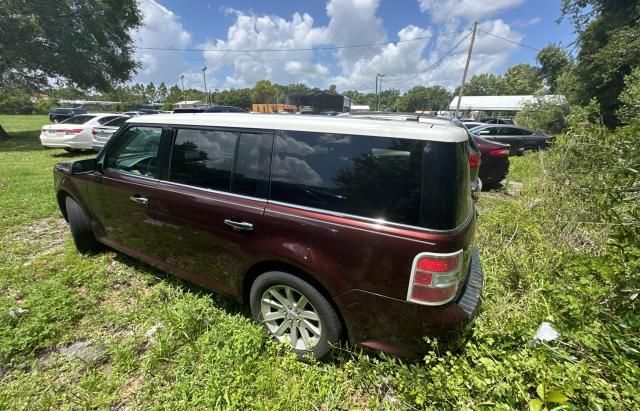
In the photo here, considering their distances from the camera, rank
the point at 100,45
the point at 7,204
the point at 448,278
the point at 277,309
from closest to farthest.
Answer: the point at 448,278, the point at 277,309, the point at 7,204, the point at 100,45

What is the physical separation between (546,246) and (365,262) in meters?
2.67

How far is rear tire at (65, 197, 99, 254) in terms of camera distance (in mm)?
3553

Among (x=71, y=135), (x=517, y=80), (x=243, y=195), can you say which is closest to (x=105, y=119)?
(x=71, y=135)

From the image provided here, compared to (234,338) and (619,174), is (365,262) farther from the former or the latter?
(619,174)

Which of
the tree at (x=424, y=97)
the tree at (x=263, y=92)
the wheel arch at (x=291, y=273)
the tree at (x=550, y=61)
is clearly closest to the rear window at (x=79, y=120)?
the wheel arch at (x=291, y=273)

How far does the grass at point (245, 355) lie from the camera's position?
1659 millimetres

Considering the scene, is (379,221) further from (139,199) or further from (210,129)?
(139,199)

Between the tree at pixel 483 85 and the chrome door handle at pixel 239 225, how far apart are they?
Result: 93.8 metres

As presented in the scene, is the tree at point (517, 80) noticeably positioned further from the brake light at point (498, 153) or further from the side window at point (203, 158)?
the side window at point (203, 158)

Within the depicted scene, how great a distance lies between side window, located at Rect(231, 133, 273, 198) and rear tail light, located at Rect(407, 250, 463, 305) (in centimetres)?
113

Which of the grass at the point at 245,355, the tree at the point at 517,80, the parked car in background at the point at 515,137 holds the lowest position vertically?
the grass at the point at 245,355

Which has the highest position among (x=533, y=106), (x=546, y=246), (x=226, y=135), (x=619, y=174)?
(x=533, y=106)

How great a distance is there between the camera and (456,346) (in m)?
1.88

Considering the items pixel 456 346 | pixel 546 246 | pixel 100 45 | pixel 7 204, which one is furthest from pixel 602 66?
pixel 100 45
